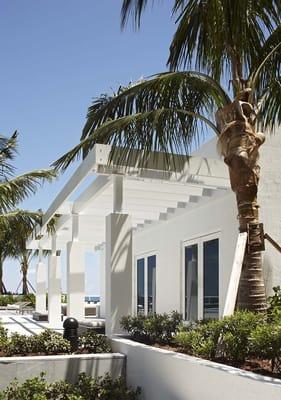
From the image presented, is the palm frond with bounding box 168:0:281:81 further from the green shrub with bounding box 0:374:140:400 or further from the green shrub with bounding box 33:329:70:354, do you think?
the green shrub with bounding box 0:374:140:400

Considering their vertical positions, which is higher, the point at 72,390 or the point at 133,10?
the point at 133,10

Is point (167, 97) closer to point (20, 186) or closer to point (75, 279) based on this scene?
point (75, 279)

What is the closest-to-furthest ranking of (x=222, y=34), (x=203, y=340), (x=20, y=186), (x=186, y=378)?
(x=186, y=378)
(x=203, y=340)
(x=222, y=34)
(x=20, y=186)

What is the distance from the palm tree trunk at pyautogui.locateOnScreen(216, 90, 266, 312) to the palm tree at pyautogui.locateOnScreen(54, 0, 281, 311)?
0.01 m

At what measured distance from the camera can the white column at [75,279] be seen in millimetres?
15398

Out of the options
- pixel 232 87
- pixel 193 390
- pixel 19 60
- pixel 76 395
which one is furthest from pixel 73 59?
pixel 193 390

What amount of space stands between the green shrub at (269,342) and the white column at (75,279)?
9.73m

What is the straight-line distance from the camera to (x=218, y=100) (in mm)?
9492

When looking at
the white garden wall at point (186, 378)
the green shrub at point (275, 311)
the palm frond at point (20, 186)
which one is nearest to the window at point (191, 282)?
the palm frond at point (20, 186)

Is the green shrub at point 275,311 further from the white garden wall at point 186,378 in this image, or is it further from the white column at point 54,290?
the white column at point 54,290

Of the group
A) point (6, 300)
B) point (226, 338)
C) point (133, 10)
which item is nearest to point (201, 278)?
point (226, 338)

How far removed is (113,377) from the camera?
9.09m

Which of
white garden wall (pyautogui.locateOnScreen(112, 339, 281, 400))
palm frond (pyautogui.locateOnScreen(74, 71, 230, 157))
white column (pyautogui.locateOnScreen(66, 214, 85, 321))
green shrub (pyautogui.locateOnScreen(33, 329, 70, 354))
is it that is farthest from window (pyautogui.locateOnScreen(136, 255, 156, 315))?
palm frond (pyautogui.locateOnScreen(74, 71, 230, 157))

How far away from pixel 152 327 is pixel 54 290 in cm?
1016
